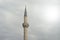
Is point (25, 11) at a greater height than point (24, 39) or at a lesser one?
greater

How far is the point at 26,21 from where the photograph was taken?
5433 inches

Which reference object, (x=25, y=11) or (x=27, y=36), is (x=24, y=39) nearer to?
(x=27, y=36)

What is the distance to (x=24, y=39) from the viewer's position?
A: 138000 mm

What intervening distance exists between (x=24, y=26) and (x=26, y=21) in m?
1.84

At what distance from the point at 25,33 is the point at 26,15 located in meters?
6.23

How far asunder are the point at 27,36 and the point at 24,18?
20.5ft

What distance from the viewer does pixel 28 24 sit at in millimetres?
138250

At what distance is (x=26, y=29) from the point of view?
453 feet

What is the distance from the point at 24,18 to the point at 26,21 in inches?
48.9

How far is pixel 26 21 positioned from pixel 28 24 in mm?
1261

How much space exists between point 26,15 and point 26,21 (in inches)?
88.2

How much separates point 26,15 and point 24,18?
145cm

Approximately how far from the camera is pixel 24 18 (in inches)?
5438

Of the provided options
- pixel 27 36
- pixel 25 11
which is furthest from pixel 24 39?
pixel 25 11
